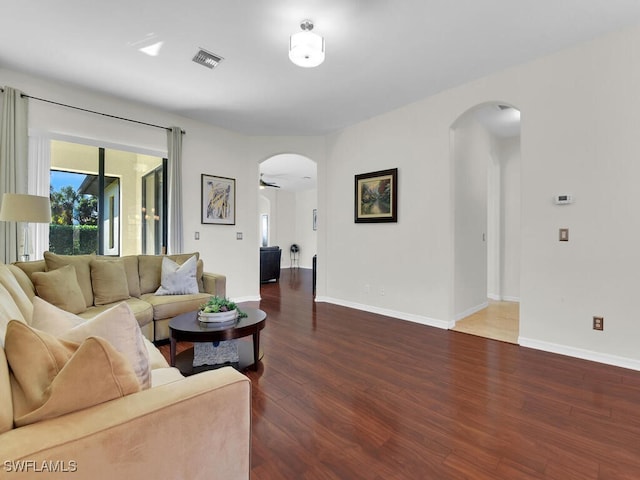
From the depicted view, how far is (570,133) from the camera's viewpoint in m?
2.93

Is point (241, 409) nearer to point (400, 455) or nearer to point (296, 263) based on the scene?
point (400, 455)

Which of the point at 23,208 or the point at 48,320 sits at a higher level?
the point at 23,208

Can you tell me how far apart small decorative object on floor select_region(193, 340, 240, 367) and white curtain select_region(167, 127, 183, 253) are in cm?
223

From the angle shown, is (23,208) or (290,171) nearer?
(23,208)

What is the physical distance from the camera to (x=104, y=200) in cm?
424

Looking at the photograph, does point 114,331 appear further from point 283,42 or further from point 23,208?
point 283,42

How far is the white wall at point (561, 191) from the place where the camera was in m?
2.68

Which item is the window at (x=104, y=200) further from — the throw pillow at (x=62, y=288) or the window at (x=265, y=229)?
the window at (x=265, y=229)

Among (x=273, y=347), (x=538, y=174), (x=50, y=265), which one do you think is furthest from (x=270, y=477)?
(x=538, y=174)

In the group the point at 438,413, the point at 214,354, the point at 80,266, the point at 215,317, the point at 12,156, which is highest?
the point at 12,156

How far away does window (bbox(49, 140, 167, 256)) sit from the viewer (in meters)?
3.98

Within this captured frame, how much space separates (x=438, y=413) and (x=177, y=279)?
290cm

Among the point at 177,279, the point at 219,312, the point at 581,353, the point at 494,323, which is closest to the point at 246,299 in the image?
the point at 177,279
